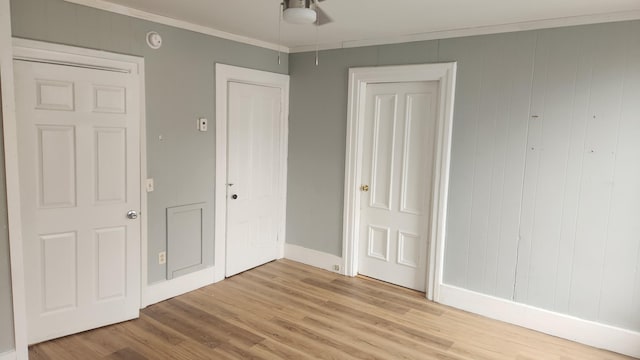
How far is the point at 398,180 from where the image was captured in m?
4.14

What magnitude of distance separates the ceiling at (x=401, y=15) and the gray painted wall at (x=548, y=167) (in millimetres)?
91

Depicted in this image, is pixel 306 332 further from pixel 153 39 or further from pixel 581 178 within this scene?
pixel 153 39

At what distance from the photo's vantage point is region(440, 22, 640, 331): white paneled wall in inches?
117

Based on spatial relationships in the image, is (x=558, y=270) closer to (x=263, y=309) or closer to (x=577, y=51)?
(x=577, y=51)

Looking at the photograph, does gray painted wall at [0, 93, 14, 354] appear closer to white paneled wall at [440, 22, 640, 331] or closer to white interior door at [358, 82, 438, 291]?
white interior door at [358, 82, 438, 291]

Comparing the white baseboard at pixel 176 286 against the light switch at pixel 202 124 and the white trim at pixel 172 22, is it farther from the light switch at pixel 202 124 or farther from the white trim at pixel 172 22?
the white trim at pixel 172 22

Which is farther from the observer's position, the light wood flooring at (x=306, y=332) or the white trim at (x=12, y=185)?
the light wood flooring at (x=306, y=332)

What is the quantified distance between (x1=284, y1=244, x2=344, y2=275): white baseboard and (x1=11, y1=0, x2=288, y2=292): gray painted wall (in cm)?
110

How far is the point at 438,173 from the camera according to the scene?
A: 3.75 m

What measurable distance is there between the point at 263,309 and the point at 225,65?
7.77 ft

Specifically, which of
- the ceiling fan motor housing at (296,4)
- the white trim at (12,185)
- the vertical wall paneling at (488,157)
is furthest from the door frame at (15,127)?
the vertical wall paneling at (488,157)

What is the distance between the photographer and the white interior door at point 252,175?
4.27m

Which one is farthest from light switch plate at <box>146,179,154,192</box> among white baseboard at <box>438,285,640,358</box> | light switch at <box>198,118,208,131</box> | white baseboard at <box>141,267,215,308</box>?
white baseboard at <box>438,285,640,358</box>

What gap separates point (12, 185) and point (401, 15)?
297 centimetres
